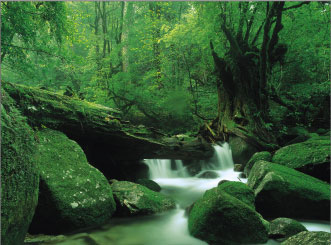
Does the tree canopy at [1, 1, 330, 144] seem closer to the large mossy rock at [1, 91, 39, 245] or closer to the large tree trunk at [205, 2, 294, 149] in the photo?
the large tree trunk at [205, 2, 294, 149]

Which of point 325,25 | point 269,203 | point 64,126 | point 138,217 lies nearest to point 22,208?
point 138,217

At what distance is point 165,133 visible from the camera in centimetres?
909

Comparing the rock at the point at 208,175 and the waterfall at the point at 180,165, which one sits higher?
the waterfall at the point at 180,165

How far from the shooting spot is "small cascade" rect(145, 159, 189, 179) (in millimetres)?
8453

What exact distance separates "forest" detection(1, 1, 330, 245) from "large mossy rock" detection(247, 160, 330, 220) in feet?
0.07

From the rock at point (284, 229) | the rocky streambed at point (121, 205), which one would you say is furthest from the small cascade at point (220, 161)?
the rock at point (284, 229)

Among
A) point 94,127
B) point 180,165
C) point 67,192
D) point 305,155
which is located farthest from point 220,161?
point 67,192

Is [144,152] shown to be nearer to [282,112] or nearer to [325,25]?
[282,112]

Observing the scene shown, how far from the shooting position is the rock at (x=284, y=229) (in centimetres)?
336

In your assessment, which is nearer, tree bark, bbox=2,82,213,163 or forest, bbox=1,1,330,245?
forest, bbox=1,1,330,245

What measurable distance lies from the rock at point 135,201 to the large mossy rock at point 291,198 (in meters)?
1.92

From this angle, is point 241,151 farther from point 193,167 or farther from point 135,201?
point 135,201

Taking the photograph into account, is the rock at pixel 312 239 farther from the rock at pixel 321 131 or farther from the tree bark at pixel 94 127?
the rock at pixel 321 131

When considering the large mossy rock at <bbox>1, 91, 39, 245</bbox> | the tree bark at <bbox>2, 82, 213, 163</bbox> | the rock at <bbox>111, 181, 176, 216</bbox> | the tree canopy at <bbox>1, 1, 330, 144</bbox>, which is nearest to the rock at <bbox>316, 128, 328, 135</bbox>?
the tree canopy at <bbox>1, 1, 330, 144</bbox>
